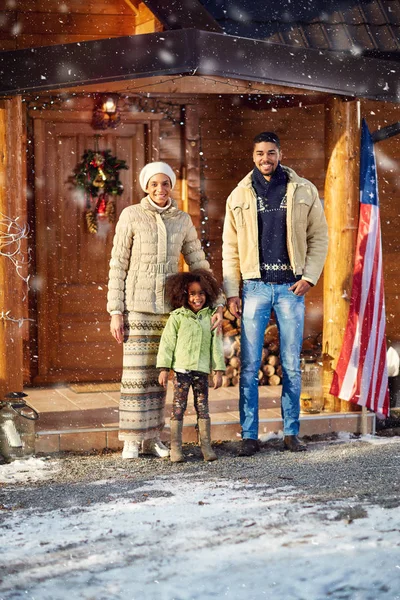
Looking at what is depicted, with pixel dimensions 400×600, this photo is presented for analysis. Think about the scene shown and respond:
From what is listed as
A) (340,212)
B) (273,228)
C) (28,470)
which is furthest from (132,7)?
(28,470)

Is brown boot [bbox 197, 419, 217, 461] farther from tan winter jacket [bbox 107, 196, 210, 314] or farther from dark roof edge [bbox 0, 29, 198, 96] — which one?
dark roof edge [bbox 0, 29, 198, 96]

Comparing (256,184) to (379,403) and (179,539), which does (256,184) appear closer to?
(379,403)

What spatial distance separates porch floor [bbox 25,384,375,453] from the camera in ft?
26.7

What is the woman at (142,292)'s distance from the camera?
774 cm

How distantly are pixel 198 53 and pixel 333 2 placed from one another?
2.62 meters

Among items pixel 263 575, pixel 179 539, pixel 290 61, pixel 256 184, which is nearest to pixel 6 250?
pixel 256 184

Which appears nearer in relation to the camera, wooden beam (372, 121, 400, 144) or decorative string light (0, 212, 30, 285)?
decorative string light (0, 212, 30, 285)

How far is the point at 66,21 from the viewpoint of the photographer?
10156 mm

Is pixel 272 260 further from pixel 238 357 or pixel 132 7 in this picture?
pixel 132 7

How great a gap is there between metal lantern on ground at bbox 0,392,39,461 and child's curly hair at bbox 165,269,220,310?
1284mm

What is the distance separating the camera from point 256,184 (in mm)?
7973

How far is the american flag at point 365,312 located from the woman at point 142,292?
5.16 ft

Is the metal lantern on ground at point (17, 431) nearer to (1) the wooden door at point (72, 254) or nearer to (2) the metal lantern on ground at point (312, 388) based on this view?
(2) the metal lantern on ground at point (312, 388)

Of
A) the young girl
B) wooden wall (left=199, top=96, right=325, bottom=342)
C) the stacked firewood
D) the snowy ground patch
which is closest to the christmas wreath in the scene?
wooden wall (left=199, top=96, right=325, bottom=342)
